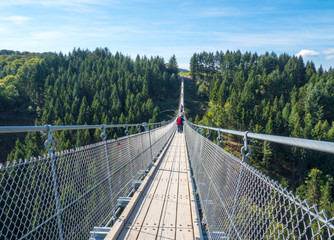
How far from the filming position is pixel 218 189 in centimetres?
Answer: 272

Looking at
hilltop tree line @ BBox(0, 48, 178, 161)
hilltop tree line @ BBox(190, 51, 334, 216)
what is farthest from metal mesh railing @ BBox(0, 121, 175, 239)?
hilltop tree line @ BBox(0, 48, 178, 161)

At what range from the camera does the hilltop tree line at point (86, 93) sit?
5703 centimetres

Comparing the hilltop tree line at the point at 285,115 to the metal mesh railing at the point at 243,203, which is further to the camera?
the hilltop tree line at the point at 285,115

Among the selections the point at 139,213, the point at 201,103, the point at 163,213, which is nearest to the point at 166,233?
the point at 163,213

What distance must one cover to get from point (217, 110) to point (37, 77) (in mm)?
62706

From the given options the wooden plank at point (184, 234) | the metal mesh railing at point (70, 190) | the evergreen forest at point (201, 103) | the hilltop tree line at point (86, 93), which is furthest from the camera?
→ the hilltop tree line at point (86, 93)

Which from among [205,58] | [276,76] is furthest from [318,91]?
[205,58]

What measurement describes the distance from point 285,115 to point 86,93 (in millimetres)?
61560

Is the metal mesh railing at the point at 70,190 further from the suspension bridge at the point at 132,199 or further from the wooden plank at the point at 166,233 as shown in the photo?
the wooden plank at the point at 166,233

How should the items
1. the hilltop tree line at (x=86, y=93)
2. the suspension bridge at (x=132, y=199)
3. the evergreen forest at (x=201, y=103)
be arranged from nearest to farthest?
the suspension bridge at (x=132, y=199) → the evergreen forest at (x=201, y=103) → the hilltop tree line at (x=86, y=93)

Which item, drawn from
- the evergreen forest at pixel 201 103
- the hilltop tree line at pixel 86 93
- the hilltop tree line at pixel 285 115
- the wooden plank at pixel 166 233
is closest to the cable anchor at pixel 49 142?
the wooden plank at pixel 166 233

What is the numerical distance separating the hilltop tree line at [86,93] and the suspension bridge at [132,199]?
4158 centimetres

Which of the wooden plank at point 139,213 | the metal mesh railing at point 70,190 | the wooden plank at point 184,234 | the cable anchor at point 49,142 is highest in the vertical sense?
the cable anchor at point 49,142

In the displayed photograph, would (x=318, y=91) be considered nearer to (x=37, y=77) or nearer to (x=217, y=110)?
(x=217, y=110)
